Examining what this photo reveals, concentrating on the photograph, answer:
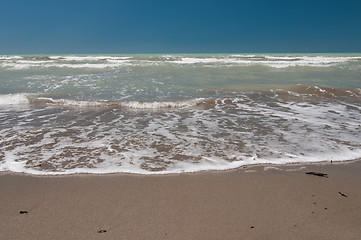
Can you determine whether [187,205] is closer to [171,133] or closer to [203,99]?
[171,133]

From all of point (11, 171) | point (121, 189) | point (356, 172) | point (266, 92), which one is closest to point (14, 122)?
point (11, 171)

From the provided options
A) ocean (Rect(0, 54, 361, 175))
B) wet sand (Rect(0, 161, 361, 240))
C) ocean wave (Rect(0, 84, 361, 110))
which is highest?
ocean wave (Rect(0, 84, 361, 110))

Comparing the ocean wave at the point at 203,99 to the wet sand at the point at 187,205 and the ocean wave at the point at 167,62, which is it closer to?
the wet sand at the point at 187,205

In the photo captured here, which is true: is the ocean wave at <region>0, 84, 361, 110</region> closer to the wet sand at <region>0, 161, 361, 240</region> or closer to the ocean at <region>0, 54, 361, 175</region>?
the ocean at <region>0, 54, 361, 175</region>

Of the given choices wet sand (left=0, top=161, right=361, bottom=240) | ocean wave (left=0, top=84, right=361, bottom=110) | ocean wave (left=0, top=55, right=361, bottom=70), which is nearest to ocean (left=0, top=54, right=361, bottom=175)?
ocean wave (left=0, top=84, right=361, bottom=110)

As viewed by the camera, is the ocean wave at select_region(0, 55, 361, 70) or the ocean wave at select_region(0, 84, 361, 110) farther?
the ocean wave at select_region(0, 55, 361, 70)

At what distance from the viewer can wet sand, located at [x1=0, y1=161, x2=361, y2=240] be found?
2.15 m

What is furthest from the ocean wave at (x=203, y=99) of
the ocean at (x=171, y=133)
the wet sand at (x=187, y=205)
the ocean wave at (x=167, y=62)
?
the ocean wave at (x=167, y=62)

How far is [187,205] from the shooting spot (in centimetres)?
254

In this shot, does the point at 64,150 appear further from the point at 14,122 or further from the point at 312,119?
the point at 312,119

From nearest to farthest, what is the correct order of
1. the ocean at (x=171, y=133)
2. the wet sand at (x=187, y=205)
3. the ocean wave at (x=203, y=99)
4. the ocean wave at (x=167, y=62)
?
the wet sand at (x=187, y=205), the ocean at (x=171, y=133), the ocean wave at (x=203, y=99), the ocean wave at (x=167, y=62)

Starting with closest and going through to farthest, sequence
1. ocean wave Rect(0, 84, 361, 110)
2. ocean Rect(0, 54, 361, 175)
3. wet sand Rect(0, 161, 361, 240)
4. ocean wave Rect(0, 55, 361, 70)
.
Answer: wet sand Rect(0, 161, 361, 240) < ocean Rect(0, 54, 361, 175) < ocean wave Rect(0, 84, 361, 110) < ocean wave Rect(0, 55, 361, 70)

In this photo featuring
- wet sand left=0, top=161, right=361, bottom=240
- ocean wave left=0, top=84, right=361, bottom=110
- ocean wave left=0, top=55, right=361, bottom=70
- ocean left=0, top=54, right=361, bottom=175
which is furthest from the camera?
ocean wave left=0, top=55, right=361, bottom=70

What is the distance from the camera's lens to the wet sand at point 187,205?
2148 mm
